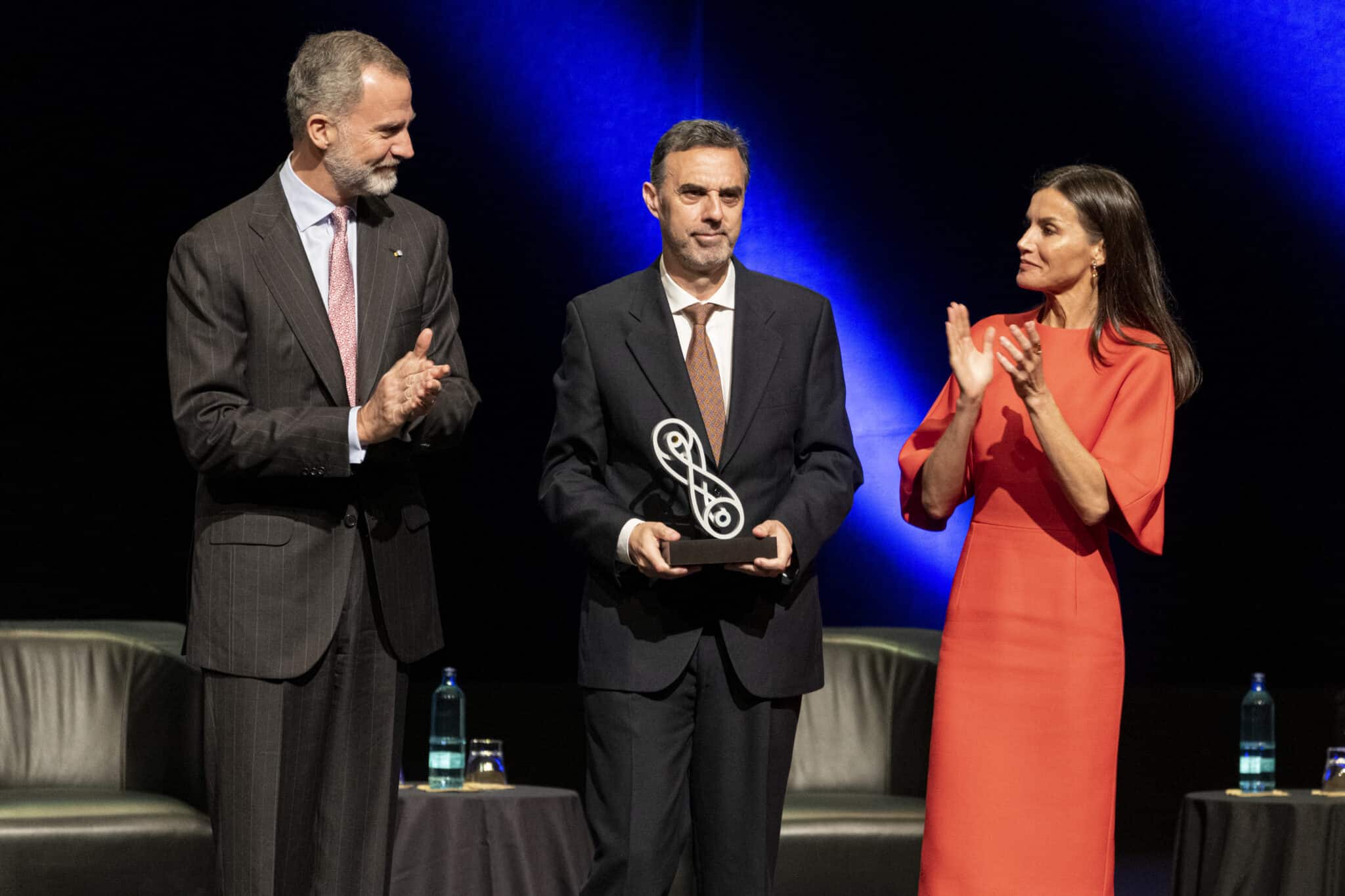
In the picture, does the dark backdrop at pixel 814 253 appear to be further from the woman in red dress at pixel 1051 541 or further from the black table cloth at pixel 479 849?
the woman in red dress at pixel 1051 541

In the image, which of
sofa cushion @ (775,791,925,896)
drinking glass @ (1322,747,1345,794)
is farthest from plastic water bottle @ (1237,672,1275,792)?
sofa cushion @ (775,791,925,896)

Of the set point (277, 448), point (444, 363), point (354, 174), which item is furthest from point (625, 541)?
point (354, 174)

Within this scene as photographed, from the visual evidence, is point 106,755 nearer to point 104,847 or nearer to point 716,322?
point 104,847

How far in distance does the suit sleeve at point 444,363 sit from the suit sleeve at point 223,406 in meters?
0.16

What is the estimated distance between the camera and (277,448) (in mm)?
2820

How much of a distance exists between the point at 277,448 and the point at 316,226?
456 millimetres

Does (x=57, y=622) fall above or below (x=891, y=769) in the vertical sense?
above

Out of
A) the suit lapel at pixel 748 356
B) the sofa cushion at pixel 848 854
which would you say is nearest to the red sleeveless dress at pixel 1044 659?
the suit lapel at pixel 748 356

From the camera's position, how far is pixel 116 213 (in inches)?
212

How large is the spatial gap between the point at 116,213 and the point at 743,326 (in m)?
3.03

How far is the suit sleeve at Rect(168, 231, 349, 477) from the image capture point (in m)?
2.82

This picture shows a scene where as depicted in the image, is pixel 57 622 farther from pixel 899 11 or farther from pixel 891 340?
pixel 899 11

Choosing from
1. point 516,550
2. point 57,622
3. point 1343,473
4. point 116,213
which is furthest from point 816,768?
point 116,213

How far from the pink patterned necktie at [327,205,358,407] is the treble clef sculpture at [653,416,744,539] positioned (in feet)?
1.81
